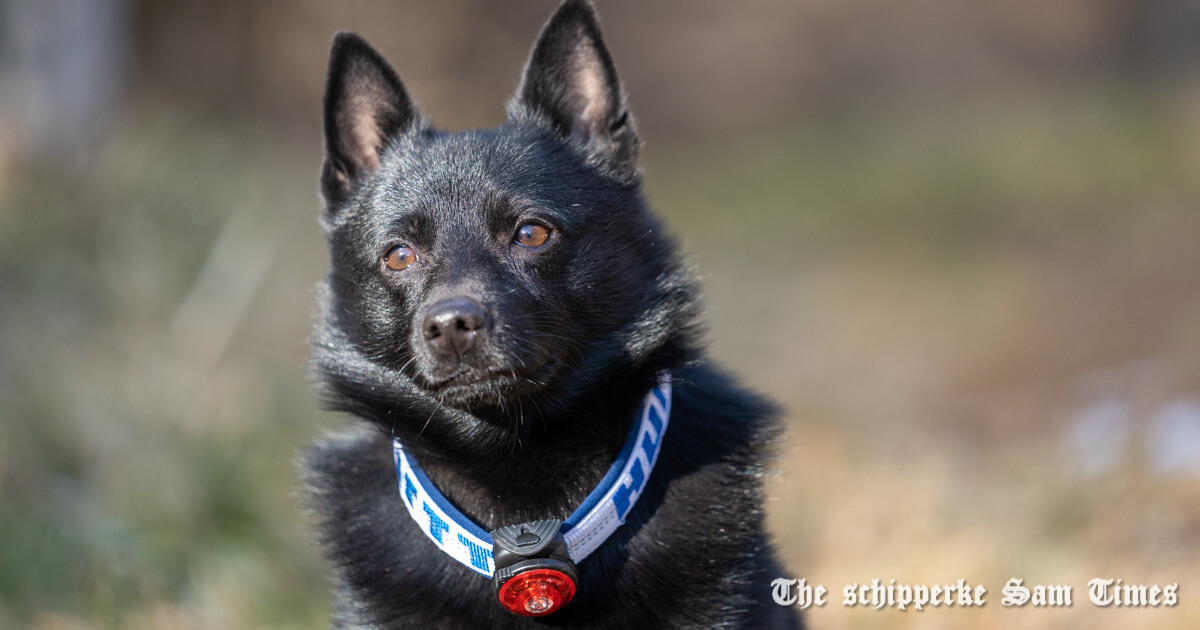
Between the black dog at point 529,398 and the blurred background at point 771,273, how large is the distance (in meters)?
0.42

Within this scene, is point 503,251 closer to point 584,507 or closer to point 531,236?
point 531,236

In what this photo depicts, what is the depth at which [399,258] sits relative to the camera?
2.76 metres

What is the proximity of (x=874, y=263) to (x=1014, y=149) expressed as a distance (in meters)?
3.82

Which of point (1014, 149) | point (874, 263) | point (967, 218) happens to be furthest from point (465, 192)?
point (1014, 149)

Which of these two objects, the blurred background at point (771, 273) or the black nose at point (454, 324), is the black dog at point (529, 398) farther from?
the blurred background at point (771, 273)

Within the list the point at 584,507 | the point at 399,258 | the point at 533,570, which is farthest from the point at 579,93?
the point at 533,570

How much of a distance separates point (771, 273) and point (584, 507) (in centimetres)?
811

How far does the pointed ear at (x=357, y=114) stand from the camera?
302cm

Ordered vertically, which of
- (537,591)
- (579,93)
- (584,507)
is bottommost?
(537,591)

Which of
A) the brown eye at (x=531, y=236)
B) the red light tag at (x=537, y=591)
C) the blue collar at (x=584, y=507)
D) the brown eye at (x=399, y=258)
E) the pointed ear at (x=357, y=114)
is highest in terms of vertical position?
the pointed ear at (x=357, y=114)

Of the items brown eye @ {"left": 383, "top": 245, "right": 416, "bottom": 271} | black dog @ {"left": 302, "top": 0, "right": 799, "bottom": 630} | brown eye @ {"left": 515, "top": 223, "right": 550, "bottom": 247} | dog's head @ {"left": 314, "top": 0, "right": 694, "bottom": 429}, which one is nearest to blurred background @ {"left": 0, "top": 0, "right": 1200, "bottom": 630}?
black dog @ {"left": 302, "top": 0, "right": 799, "bottom": 630}

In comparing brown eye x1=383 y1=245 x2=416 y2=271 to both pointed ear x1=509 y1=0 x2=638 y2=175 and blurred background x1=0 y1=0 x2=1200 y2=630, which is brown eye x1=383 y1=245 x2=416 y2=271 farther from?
blurred background x1=0 y1=0 x2=1200 y2=630

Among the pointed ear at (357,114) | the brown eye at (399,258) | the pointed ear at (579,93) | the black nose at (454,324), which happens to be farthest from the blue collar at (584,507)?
the pointed ear at (357,114)

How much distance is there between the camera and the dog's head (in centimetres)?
257
